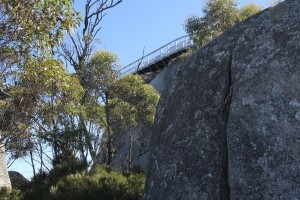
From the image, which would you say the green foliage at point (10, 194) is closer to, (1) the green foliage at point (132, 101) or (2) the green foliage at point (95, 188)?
(2) the green foliage at point (95, 188)

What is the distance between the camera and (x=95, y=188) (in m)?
10.5

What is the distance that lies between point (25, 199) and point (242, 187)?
9109mm

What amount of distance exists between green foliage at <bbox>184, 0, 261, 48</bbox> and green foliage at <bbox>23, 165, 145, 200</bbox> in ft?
39.5

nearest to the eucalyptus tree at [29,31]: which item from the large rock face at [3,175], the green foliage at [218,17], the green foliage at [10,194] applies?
the green foliage at [10,194]

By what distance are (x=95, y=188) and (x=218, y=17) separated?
1484cm

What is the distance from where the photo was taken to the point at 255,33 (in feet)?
15.8

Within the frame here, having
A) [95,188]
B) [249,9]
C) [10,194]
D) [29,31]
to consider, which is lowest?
[95,188]

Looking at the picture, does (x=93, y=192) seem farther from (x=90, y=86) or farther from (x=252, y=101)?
(x=90, y=86)

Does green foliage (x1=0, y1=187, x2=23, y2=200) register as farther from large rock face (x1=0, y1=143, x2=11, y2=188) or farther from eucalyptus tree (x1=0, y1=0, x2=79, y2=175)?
eucalyptus tree (x1=0, y1=0, x2=79, y2=175)

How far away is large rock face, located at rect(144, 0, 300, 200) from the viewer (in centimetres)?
382

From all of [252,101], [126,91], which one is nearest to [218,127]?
[252,101]

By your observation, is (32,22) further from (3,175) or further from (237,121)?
(3,175)

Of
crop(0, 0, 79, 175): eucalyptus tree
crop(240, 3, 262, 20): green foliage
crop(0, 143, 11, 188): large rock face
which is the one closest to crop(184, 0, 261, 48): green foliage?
crop(240, 3, 262, 20): green foliage

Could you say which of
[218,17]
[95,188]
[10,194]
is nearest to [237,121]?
[95,188]
